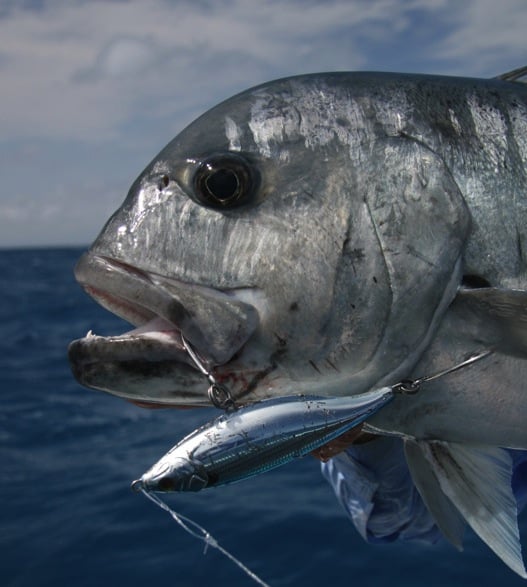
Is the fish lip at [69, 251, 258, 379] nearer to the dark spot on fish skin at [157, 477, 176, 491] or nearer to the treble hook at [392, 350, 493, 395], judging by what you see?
A: the dark spot on fish skin at [157, 477, 176, 491]

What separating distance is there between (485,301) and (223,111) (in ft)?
2.59

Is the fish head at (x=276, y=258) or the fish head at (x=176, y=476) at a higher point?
the fish head at (x=276, y=258)

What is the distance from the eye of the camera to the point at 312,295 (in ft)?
5.43

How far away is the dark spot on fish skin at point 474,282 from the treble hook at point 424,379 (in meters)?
0.17

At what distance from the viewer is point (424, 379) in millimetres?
1791

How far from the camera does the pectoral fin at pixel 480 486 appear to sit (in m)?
1.88

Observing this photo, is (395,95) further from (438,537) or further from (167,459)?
(438,537)

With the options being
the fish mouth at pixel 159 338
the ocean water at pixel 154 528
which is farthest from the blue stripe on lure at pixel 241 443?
the ocean water at pixel 154 528

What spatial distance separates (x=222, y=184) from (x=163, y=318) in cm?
34

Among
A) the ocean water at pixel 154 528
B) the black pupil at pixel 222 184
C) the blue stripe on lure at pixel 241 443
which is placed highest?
the black pupil at pixel 222 184

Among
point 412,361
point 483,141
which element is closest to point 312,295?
point 412,361

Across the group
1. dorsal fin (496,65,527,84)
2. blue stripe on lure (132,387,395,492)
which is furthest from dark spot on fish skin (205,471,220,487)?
dorsal fin (496,65,527,84)

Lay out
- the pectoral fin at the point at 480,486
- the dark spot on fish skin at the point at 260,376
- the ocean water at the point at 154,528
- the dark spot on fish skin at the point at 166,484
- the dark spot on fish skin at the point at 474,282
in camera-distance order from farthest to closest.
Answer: the ocean water at the point at 154,528
the pectoral fin at the point at 480,486
the dark spot on fish skin at the point at 474,282
the dark spot on fish skin at the point at 260,376
the dark spot on fish skin at the point at 166,484

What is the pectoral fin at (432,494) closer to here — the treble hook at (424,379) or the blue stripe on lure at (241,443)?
the treble hook at (424,379)
